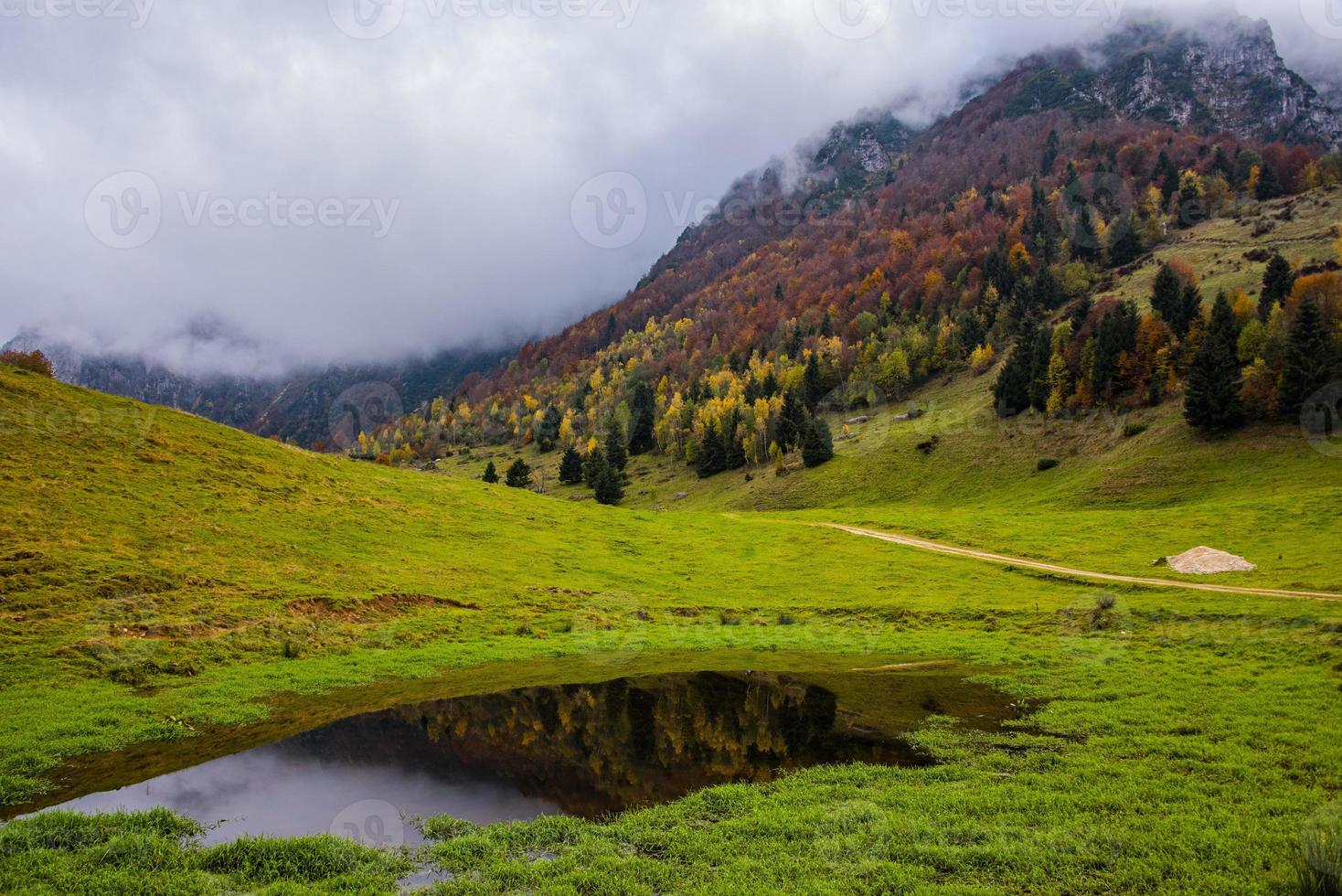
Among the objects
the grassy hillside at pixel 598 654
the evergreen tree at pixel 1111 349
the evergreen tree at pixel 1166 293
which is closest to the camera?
the grassy hillside at pixel 598 654

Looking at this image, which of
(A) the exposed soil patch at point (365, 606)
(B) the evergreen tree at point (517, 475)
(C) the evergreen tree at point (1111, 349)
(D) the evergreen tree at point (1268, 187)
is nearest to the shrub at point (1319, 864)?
(A) the exposed soil patch at point (365, 606)

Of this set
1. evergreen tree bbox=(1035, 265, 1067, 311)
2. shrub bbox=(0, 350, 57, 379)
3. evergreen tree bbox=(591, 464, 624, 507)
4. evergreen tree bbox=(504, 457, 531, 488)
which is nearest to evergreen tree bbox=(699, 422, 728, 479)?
evergreen tree bbox=(591, 464, 624, 507)

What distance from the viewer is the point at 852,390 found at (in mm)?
159625

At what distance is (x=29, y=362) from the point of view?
4934cm

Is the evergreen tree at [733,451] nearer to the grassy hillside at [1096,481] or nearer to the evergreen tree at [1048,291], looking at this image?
the grassy hillside at [1096,481]

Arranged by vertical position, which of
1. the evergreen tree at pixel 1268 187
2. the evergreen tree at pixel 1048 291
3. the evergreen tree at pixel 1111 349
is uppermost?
the evergreen tree at pixel 1268 187

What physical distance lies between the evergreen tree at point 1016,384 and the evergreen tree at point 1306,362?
37.7 metres

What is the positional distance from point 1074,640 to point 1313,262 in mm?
135603

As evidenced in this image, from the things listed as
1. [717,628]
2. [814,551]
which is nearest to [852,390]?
[814,551]

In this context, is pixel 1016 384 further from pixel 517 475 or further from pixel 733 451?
pixel 517 475

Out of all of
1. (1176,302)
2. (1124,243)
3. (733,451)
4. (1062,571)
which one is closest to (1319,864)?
(1062,571)

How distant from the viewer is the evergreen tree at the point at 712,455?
138500 mm

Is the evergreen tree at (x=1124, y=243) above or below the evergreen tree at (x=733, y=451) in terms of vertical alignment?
above

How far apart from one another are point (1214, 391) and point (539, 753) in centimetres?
8819
